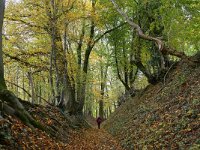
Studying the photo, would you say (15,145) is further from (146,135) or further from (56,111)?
(56,111)

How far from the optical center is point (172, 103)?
12227mm

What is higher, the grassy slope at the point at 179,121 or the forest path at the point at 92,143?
the grassy slope at the point at 179,121

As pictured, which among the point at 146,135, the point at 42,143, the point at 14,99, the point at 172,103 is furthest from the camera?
the point at 172,103

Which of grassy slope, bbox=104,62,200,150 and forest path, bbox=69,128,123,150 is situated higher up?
grassy slope, bbox=104,62,200,150

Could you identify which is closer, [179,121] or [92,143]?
[179,121]

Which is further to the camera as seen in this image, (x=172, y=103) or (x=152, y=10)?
(x=152, y=10)

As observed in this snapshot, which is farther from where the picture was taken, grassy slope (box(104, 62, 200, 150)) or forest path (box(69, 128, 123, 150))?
forest path (box(69, 128, 123, 150))

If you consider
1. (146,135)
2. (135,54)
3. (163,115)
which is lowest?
(146,135)

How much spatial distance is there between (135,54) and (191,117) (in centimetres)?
1402

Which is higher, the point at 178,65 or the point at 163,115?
the point at 178,65

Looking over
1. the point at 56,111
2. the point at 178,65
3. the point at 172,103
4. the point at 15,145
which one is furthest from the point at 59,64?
the point at 15,145

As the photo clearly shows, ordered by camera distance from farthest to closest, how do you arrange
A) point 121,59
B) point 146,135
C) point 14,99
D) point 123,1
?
1. point 121,59
2. point 123,1
3. point 146,135
4. point 14,99

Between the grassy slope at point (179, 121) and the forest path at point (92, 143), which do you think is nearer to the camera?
the grassy slope at point (179, 121)

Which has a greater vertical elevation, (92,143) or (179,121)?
(179,121)
